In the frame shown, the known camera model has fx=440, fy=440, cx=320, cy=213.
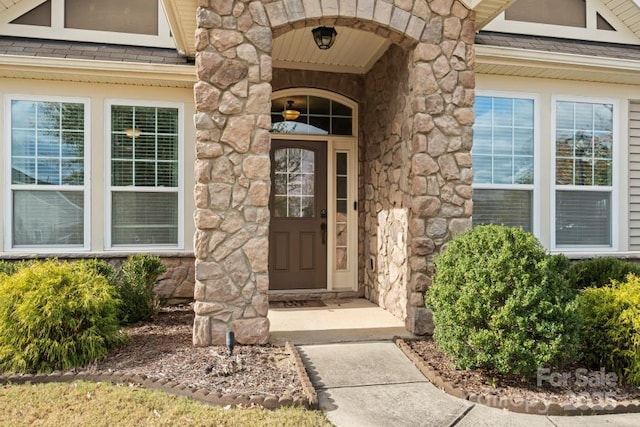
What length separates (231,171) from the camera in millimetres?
3957

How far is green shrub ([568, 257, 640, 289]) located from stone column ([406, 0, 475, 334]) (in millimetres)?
1683

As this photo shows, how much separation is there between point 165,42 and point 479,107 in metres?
4.28

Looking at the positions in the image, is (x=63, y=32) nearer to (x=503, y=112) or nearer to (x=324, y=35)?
(x=324, y=35)

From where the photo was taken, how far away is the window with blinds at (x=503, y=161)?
5.79 m

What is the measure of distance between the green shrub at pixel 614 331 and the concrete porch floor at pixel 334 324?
5.03 feet

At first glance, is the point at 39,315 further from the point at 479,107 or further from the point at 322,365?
the point at 479,107

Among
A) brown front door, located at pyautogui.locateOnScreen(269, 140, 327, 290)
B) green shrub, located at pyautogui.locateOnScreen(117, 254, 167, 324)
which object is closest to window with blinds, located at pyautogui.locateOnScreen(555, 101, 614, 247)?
brown front door, located at pyautogui.locateOnScreen(269, 140, 327, 290)

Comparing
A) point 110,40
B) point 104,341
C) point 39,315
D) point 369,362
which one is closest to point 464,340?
point 369,362

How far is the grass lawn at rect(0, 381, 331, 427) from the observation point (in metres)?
2.73

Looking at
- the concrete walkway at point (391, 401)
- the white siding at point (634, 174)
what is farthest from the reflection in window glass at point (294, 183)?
the white siding at point (634, 174)

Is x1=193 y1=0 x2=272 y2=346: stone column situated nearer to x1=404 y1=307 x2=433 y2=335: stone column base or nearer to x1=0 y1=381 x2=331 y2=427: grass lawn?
x1=0 y1=381 x2=331 y2=427: grass lawn

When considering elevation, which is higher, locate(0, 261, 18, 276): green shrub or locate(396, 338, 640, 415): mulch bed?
locate(0, 261, 18, 276): green shrub

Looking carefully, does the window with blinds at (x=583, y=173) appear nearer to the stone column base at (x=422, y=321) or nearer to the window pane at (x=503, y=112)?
the window pane at (x=503, y=112)

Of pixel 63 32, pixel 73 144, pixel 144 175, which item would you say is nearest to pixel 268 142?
pixel 144 175
